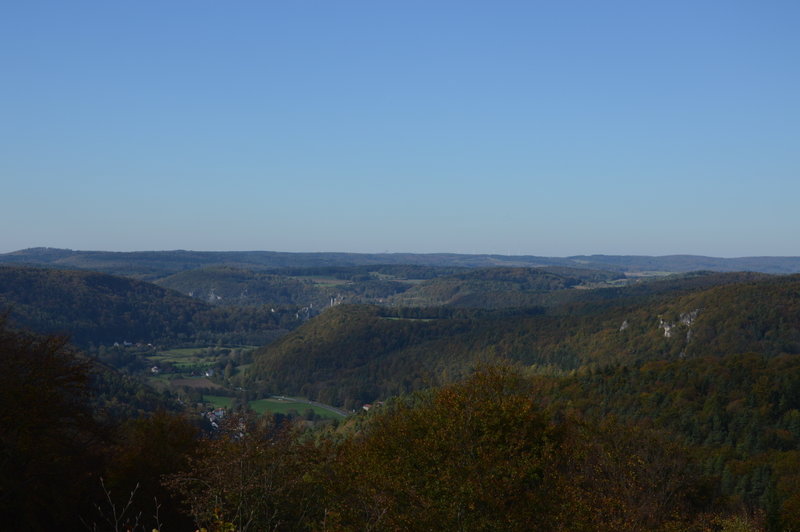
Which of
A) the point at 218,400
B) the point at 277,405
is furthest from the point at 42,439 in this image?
the point at 277,405

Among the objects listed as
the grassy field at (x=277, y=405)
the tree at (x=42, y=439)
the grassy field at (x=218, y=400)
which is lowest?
the grassy field at (x=277, y=405)

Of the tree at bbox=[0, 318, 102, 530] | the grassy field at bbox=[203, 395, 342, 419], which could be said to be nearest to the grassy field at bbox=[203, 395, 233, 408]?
the grassy field at bbox=[203, 395, 342, 419]

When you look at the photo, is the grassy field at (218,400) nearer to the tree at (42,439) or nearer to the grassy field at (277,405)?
the grassy field at (277,405)

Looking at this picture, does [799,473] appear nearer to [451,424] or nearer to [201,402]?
[451,424]

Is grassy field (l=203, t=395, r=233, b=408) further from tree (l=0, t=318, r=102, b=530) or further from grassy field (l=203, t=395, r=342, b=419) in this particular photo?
tree (l=0, t=318, r=102, b=530)

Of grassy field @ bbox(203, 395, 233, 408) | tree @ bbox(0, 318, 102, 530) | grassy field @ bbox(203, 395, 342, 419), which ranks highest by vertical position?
tree @ bbox(0, 318, 102, 530)

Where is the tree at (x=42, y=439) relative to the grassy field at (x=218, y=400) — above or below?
above

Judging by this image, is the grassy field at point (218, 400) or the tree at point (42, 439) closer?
the tree at point (42, 439)

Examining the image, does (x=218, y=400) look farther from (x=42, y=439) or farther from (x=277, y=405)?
(x=42, y=439)

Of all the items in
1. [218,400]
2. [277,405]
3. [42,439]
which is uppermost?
[42,439]

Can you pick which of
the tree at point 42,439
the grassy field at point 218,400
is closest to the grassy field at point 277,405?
the grassy field at point 218,400

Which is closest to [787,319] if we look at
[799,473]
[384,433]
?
[799,473]
